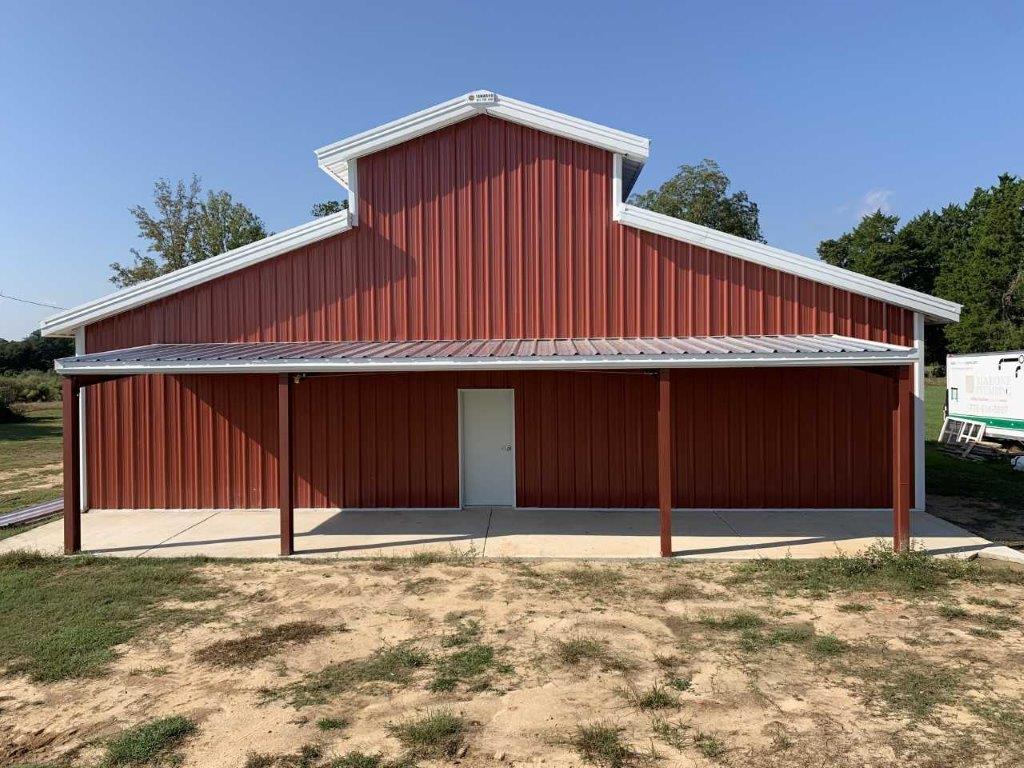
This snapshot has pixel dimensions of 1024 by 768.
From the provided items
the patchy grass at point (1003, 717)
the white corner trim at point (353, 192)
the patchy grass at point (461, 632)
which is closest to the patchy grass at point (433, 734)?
the patchy grass at point (461, 632)

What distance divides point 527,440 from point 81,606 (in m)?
6.31

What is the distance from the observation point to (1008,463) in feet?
47.9

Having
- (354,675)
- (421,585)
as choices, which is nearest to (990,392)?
(421,585)

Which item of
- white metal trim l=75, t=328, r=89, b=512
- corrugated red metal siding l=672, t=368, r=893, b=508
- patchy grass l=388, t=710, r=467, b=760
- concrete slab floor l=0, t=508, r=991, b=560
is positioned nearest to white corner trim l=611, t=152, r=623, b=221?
corrugated red metal siding l=672, t=368, r=893, b=508

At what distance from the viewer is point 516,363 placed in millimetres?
7922

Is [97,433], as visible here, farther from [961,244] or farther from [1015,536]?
[961,244]

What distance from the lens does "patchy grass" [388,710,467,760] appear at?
3.83 m

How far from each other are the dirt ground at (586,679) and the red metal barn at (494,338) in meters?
3.60

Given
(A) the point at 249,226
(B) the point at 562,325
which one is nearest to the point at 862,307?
(B) the point at 562,325

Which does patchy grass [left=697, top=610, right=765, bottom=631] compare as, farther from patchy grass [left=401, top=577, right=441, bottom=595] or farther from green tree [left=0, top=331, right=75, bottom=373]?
green tree [left=0, top=331, right=75, bottom=373]

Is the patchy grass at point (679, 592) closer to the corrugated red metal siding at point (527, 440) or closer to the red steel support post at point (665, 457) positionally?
the red steel support post at point (665, 457)

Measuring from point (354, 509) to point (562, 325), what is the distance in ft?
15.5

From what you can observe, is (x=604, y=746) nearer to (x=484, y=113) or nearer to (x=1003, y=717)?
(x=1003, y=717)

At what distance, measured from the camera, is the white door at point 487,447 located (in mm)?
10477
